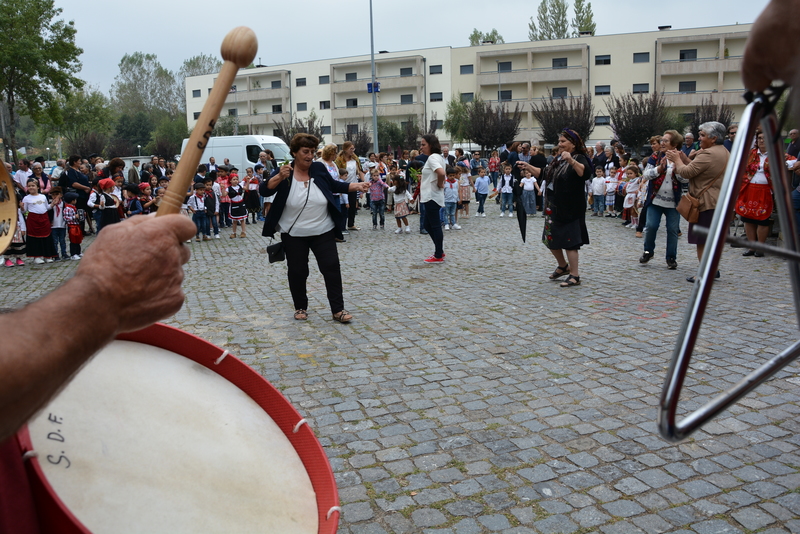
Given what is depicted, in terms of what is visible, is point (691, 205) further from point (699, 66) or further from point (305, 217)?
point (699, 66)

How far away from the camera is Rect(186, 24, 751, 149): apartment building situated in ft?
203

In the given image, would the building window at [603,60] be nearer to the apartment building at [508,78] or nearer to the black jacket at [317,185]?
the apartment building at [508,78]

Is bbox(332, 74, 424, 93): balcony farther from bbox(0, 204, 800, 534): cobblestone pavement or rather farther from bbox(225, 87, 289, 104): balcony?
bbox(0, 204, 800, 534): cobblestone pavement

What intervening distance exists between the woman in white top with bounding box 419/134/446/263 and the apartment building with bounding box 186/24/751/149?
161 feet

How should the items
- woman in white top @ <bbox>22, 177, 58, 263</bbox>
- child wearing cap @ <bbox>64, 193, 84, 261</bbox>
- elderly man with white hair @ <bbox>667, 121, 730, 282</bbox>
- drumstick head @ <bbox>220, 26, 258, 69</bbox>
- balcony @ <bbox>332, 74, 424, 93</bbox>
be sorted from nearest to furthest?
drumstick head @ <bbox>220, 26, 258, 69</bbox>
elderly man with white hair @ <bbox>667, 121, 730, 282</bbox>
woman in white top @ <bbox>22, 177, 58, 263</bbox>
child wearing cap @ <bbox>64, 193, 84, 261</bbox>
balcony @ <bbox>332, 74, 424, 93</bbox>

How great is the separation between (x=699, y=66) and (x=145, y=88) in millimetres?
72802

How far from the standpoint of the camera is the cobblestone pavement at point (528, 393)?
303 cm

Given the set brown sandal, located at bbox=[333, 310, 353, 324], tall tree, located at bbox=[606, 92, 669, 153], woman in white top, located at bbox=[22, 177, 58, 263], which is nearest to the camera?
brown sandal, located at bbox=[333, 310, 353, 324]

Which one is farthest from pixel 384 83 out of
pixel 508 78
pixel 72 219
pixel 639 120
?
pixel 72 219

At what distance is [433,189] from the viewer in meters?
10.6

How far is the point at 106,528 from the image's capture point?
1.33 m

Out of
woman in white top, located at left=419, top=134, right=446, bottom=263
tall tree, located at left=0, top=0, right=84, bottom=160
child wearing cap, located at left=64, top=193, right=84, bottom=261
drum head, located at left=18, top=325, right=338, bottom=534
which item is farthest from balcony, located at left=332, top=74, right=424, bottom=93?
drum head, located at left=18, top=325, right=338, bottom=534

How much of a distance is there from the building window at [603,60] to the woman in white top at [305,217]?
6439 cm

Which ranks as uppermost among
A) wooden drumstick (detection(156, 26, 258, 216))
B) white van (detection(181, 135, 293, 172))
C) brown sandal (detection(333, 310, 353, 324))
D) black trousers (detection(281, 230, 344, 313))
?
white van (detection(181, 135, 293, 172))
